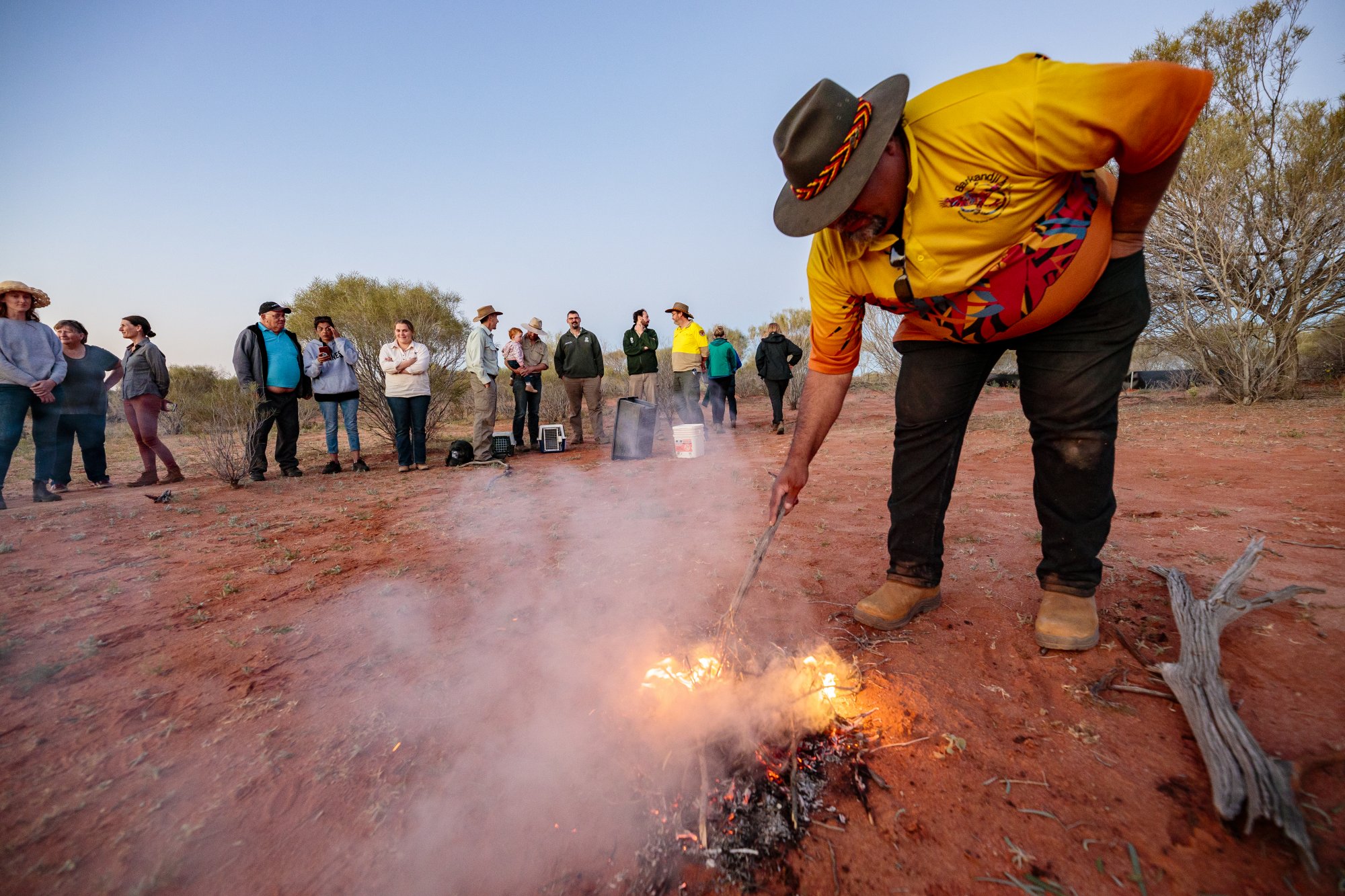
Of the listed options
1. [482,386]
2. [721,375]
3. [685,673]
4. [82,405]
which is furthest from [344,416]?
[685,673]

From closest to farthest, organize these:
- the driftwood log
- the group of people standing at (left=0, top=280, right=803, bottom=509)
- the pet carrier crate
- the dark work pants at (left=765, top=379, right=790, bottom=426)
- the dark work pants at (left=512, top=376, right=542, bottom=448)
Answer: the driftwood log < the group of people standing at (left=0, top=280, right=803, bottom=509) < the pet carrier crate < the dark work pants at (left=512, top=376, right=542, bottom=448) < the dark work pants at (left=765, top=379, right=790, bottom=426)

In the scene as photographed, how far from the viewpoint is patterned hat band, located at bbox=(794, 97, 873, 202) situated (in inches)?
57.9

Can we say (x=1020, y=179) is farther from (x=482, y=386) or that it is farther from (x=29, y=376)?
(x=29, y=376)

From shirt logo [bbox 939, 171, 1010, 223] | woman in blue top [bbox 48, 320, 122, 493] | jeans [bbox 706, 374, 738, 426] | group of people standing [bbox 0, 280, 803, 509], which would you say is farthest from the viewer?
jeans [bbox 706, 374, 738, 426]

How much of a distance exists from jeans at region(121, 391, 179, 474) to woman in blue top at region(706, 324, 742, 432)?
673cm

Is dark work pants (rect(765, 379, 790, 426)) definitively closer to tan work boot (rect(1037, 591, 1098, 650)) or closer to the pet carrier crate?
the pet carrier crate

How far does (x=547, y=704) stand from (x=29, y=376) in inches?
237

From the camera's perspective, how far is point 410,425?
648cm

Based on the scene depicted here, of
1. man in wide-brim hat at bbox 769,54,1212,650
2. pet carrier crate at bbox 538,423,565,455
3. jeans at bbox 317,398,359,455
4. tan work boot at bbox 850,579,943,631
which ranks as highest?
man in wide-brim hat at bbox 769,54,1212,650

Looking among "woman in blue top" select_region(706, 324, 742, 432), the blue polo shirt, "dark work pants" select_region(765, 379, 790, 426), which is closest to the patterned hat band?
the blue polo shirt

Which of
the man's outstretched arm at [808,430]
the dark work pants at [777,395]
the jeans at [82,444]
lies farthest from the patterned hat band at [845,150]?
the dark work pants at [777,395]

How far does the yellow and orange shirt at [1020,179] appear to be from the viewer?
1.32 m

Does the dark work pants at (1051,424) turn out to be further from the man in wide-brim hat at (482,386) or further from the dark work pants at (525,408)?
the dark work pants at (525,408)

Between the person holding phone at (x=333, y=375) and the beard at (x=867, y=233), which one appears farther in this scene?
the person holding phone at (x=333, y=375)
